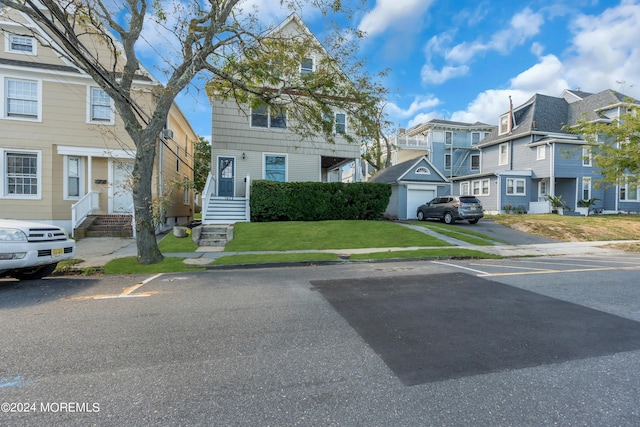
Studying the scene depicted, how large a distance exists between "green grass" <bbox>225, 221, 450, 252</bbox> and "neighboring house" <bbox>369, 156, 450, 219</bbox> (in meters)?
7.44

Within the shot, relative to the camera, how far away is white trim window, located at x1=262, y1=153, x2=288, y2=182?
57.9 feet

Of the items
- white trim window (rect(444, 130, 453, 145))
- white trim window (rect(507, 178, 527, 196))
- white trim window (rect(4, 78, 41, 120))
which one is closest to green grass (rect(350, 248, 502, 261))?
white trim window (rect(4, 78, 41, 120))

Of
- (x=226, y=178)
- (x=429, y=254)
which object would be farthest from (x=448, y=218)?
(x=226, y=178)

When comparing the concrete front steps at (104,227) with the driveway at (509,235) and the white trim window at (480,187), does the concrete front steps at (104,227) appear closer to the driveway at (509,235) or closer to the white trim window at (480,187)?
the driveway at (509,235)

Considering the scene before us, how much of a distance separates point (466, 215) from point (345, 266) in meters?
12.8

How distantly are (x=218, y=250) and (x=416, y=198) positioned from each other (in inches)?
616

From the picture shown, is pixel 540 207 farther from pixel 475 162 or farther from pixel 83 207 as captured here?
pixel 83 207

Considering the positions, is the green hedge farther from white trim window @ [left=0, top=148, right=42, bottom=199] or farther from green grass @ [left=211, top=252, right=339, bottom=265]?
white trim window @ [left=0, top=148, right=42, bottom=199]

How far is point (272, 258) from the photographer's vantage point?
365 inches

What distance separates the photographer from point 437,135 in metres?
33.3

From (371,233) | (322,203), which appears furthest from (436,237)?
(322,203)

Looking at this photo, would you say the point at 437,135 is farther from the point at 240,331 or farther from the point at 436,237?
the point at 240,331

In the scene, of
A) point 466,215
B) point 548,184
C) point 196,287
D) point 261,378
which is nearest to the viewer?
point 261,378

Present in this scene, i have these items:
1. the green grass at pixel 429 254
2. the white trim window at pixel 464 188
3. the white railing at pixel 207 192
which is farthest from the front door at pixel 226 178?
the white trim window at pixel 464 188
